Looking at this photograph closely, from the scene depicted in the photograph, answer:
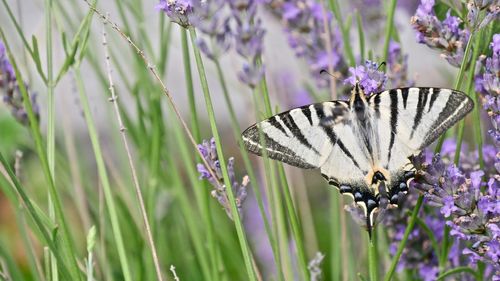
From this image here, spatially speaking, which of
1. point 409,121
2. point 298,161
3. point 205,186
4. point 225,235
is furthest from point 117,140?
point 409,121

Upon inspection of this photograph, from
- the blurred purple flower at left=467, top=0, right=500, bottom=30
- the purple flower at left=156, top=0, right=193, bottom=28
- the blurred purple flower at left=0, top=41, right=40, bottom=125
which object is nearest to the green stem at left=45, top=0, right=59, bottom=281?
the blurred purple flower at left=0, top=41, right=40, bottom=125

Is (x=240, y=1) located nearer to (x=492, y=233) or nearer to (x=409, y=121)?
(x=409, y=121)

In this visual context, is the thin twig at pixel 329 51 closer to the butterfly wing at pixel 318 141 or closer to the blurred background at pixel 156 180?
the blurred background at pixel 156 180

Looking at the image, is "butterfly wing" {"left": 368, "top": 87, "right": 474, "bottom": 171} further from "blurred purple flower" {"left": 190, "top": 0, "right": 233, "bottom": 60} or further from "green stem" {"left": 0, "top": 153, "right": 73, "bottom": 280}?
"green stem" {"left": 0, "top": 153, "right": 73, "bottom": 280}

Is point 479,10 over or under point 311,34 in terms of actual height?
over

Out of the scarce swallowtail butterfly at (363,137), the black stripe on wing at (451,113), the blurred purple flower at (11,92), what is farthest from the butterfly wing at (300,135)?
the blurred purple flower at (11,92)

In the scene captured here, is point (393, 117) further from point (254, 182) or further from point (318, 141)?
point (254, 182)

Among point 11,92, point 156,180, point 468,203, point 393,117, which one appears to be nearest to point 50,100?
point 11,92

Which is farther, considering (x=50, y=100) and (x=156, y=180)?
(x=156, y=180)
